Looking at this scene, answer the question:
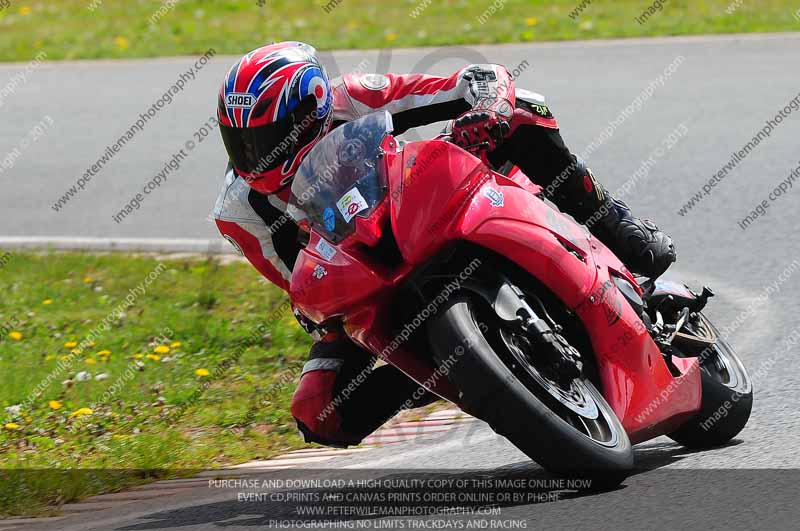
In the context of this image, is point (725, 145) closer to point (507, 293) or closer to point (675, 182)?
point (675, 182)

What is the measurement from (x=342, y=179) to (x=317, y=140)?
0.50 meters

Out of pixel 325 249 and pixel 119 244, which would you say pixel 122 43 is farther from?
pixel 325 249

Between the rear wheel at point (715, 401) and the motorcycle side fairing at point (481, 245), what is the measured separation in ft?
1.19

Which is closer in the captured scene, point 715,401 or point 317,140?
point 317,140

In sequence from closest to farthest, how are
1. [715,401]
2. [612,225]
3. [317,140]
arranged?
[317,140], [715,401], [612,225]

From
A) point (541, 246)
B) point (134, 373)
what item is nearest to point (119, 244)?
point (134, 373)

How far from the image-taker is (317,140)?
4848 mm

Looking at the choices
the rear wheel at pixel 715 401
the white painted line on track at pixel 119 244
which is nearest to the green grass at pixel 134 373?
the white painted line on track at pixel 119 244

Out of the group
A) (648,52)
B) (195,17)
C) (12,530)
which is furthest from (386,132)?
(195,17)

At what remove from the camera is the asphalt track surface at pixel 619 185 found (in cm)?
427

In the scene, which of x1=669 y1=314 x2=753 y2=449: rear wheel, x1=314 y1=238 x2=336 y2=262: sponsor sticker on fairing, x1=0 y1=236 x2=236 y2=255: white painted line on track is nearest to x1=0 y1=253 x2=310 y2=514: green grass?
x1=0 y1=236 x2=236 y2=255: white painted line on track

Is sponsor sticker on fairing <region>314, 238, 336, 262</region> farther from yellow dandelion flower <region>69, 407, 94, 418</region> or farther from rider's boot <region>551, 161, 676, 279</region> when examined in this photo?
yellow dandelion flower <region>69, 407, 94, 418</region>

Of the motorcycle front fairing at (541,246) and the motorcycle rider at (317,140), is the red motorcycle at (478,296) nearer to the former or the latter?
the motorcycle front fairing at (541,246)

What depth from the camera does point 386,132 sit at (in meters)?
4.47
